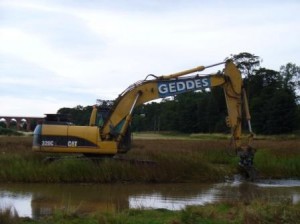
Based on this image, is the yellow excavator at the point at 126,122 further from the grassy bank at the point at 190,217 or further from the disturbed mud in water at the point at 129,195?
the grassy bank at the point at 190,217

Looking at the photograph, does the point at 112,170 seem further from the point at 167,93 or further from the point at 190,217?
the point at 190,217

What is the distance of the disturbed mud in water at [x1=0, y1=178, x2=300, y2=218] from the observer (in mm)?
14094

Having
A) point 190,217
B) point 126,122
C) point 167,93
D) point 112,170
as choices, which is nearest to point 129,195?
point 112,170

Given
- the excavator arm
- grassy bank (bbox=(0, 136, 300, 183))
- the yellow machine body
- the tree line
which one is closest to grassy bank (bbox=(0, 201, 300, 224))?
grassy bank (bbox=(0, 136, 300, 183))

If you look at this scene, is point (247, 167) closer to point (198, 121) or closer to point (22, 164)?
point (22, 164)

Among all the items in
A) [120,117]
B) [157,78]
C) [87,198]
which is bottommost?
[87,198]

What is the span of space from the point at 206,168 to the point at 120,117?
421 cm

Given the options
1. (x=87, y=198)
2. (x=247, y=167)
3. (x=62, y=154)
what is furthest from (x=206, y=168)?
(x=87, y=198)

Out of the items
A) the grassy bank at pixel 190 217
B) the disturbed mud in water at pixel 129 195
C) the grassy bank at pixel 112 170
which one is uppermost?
the grassy bank at pixel 112 170

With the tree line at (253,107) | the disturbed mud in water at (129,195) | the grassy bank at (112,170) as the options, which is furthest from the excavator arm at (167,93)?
the tree line at (253,107)

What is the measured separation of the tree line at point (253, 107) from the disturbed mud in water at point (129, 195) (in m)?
56.5

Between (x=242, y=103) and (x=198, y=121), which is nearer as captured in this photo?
(x=242, y=103)

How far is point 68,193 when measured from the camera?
55.8 feet

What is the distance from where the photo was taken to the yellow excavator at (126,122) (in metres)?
22.0
